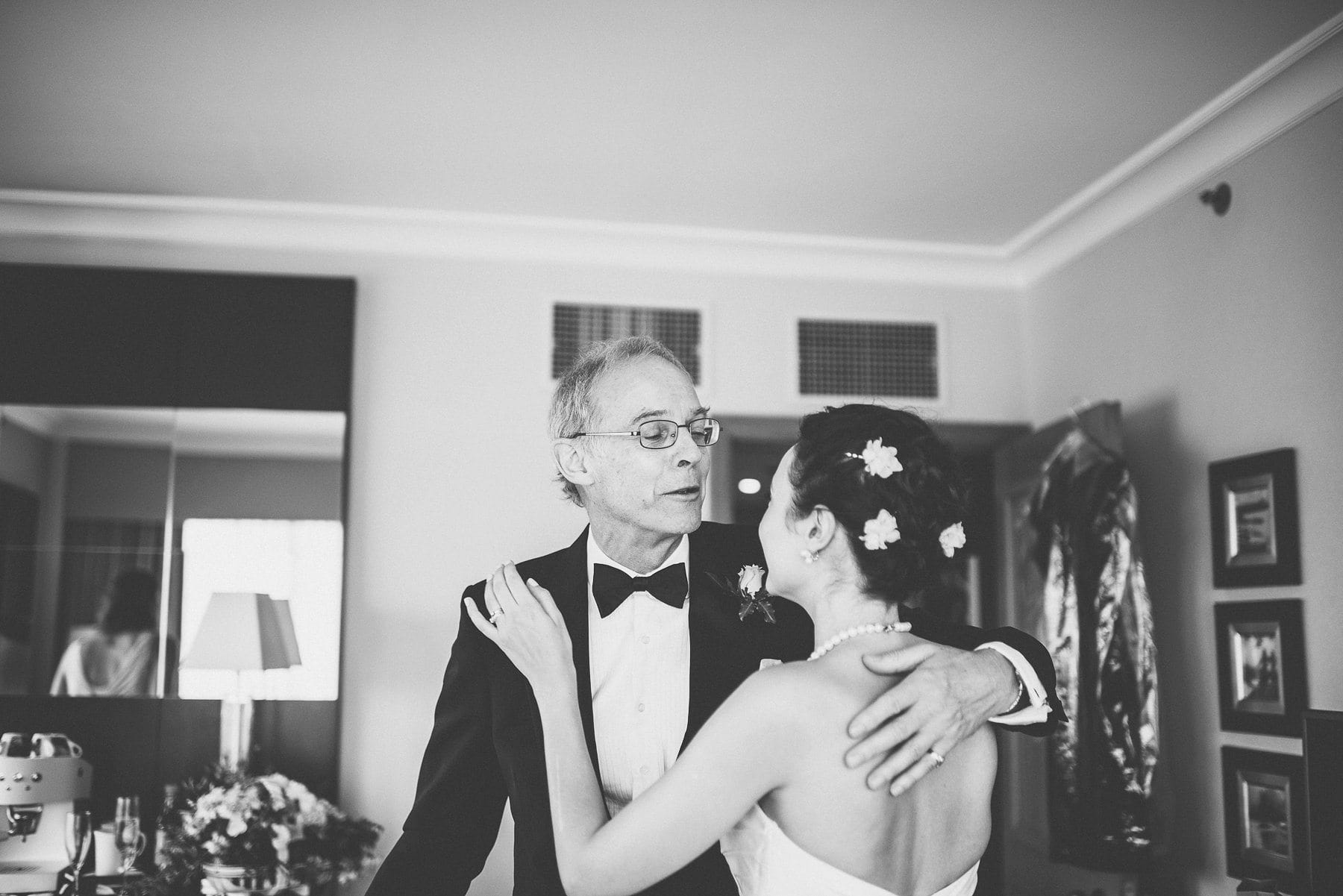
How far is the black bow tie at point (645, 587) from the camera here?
6.39 feet

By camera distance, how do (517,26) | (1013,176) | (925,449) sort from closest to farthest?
(925,449)
(517,26)
(1013,176)

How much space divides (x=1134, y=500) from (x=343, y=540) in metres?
2.88

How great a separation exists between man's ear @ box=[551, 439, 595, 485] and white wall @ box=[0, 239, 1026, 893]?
2.22m

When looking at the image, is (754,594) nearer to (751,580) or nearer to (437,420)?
(751,580)

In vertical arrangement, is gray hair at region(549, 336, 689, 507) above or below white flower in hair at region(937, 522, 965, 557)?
above

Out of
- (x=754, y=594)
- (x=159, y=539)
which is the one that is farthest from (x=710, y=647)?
(x=159, y=539)

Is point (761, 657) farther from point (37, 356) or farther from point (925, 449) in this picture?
point (37, 356)

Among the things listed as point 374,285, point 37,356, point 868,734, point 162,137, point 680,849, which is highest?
point 162,137

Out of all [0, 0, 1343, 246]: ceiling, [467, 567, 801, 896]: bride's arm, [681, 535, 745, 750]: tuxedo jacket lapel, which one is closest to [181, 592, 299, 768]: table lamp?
[0, 0, 1343, 246]: ceiling

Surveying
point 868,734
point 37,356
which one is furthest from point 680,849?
point 37,356

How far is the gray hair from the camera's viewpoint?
2.00m

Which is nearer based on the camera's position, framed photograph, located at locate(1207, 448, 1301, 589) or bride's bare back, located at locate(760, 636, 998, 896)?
bride's bare back, located at locate(760, 636, 998, 896)

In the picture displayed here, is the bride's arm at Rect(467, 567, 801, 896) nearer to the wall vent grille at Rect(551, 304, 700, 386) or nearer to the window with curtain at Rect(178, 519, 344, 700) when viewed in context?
the window with curtain at Rect(178, 519, 344, 700)

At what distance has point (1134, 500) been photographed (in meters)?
3.30
